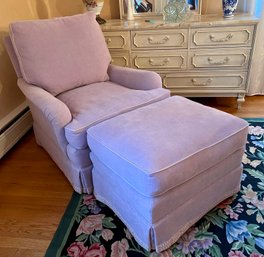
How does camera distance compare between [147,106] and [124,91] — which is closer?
[147,106]

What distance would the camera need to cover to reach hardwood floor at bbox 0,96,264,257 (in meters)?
1.21

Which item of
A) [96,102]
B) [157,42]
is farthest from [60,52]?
[157,42]

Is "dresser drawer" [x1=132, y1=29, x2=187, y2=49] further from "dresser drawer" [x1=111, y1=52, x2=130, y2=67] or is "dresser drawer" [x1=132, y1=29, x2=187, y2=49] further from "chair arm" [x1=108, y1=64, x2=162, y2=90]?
"chair arm" [x1=108, y1=64, x2=162, y2=90]

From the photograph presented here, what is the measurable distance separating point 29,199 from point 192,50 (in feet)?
5.24

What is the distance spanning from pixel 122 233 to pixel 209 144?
0.58 metres

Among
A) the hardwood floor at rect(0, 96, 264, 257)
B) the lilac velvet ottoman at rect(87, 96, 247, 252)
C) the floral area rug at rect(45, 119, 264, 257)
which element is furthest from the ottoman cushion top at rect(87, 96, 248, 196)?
the hardwood floor at rect(0, 96, 264, 257)

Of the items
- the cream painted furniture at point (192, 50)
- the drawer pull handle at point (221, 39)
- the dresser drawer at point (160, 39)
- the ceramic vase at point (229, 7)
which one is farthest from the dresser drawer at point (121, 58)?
the ceramic vase at point (229, 7)

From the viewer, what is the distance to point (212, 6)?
2293 millimetres

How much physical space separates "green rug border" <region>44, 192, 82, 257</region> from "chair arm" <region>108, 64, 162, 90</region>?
78cm

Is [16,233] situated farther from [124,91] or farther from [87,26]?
[87,26]

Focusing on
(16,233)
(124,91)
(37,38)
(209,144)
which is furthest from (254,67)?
(16,233)

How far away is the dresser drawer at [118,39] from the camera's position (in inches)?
82.5

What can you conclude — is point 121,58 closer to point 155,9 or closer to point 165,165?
point 155,9

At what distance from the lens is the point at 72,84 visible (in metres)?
1.65
